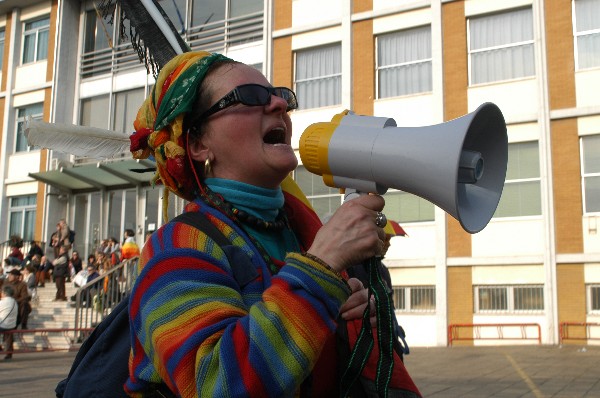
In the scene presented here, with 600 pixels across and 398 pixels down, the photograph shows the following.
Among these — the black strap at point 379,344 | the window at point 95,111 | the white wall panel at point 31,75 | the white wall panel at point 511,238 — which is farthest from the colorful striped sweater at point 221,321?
the white wall panel at point 31,75

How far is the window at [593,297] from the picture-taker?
1675 cm

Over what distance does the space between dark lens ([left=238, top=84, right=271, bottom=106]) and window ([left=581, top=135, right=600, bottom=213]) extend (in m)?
16.9

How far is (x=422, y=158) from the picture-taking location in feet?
5.26

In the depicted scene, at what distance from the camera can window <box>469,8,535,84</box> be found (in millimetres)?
18672

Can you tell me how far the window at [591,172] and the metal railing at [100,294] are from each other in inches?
437

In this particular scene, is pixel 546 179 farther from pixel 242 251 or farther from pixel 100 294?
pixel 242 251

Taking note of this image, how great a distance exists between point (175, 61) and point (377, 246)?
898mm

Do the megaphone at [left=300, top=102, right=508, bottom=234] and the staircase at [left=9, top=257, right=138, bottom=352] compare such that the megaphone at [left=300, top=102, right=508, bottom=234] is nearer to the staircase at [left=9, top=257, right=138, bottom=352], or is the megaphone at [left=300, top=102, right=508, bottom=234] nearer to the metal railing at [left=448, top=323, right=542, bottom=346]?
the staircase at [left=9, top=257, right=138, bottom=352]

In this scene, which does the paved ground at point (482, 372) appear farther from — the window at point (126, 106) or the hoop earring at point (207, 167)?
the window at point (126, 106)

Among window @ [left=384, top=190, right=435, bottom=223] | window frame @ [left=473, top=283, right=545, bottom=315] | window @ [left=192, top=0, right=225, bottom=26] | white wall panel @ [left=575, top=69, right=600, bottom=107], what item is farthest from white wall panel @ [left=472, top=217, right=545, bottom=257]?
window @ [left=192, top=0, right=225, bottom=26]

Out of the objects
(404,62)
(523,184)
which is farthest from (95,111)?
(523,184)

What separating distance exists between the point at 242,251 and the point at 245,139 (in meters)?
0.35

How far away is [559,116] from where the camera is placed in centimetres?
1766

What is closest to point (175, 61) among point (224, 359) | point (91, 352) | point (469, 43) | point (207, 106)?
point (207, 106)
